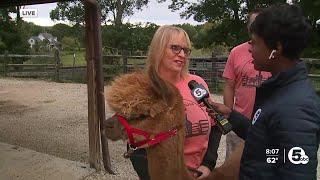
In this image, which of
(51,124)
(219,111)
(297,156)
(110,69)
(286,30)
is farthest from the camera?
(110,69)

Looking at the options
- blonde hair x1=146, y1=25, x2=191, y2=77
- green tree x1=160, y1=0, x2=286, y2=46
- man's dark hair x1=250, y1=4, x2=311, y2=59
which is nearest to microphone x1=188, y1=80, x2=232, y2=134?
blonde hair x1=146, y1=25, x2=191, y2=77

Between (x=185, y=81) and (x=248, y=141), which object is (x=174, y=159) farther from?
(x=185, y=81)

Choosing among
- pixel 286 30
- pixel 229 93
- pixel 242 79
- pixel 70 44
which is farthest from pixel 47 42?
pixel 286 30

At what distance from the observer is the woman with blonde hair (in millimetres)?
2258

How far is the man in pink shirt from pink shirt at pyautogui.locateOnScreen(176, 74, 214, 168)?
82cm

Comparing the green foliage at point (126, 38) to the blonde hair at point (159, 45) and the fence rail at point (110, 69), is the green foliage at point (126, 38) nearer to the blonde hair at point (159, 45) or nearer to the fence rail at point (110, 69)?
the fence rail at point (110, 69)

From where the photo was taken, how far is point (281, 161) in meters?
1.41

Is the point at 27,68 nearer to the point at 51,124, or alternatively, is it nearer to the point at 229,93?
the point at 51,124

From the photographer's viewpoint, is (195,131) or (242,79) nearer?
(195,131)

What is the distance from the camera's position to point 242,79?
3.23m

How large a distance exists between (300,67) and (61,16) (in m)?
28.3

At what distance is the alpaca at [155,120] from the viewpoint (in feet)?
6.07

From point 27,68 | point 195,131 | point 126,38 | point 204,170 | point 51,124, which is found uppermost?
point 126,38

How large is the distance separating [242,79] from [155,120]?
150 centimetres
